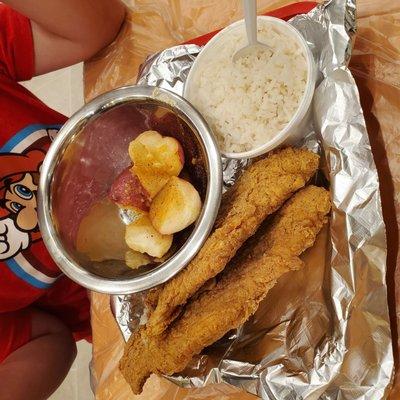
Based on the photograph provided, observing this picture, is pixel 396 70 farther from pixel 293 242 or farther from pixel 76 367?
pixel 76 367

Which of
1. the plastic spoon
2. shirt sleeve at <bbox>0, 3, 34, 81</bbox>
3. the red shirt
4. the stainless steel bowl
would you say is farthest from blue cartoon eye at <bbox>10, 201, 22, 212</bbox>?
the plastic spoon

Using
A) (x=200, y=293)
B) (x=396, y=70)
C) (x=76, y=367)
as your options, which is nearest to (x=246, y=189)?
(x=200, y=293)

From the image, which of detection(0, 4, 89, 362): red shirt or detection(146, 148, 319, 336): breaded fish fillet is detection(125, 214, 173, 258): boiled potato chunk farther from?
detection(0, 4, 89, 362): red shirt

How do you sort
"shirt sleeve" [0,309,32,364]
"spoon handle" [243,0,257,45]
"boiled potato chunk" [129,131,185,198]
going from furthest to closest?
"shirt sleeve" [0,309,32,364] < "boiled potato chunk" [129,131,185,198] < "spoon handle" [243,0,257,45]

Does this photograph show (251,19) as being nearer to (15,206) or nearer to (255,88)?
(255,88)

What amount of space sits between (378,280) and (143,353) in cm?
38

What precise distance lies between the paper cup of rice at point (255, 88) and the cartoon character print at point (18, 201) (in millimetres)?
385

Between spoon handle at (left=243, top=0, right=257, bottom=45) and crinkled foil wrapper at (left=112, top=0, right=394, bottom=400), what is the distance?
4.5 inches

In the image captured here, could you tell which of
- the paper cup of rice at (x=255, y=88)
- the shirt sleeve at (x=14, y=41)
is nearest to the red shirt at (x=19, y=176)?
the shirt sleeve at (x=14, y=41)

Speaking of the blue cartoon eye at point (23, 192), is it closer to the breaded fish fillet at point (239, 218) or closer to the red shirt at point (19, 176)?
the red shirt at point (19, 176)

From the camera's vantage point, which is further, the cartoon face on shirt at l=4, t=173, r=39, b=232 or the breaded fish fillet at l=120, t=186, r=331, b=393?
the cartoon face on shirt at l=4, t=173, r=39, b=232

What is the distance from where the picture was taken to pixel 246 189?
0.78 meters

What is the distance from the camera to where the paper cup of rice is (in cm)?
77

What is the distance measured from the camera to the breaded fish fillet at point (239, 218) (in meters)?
0.72
